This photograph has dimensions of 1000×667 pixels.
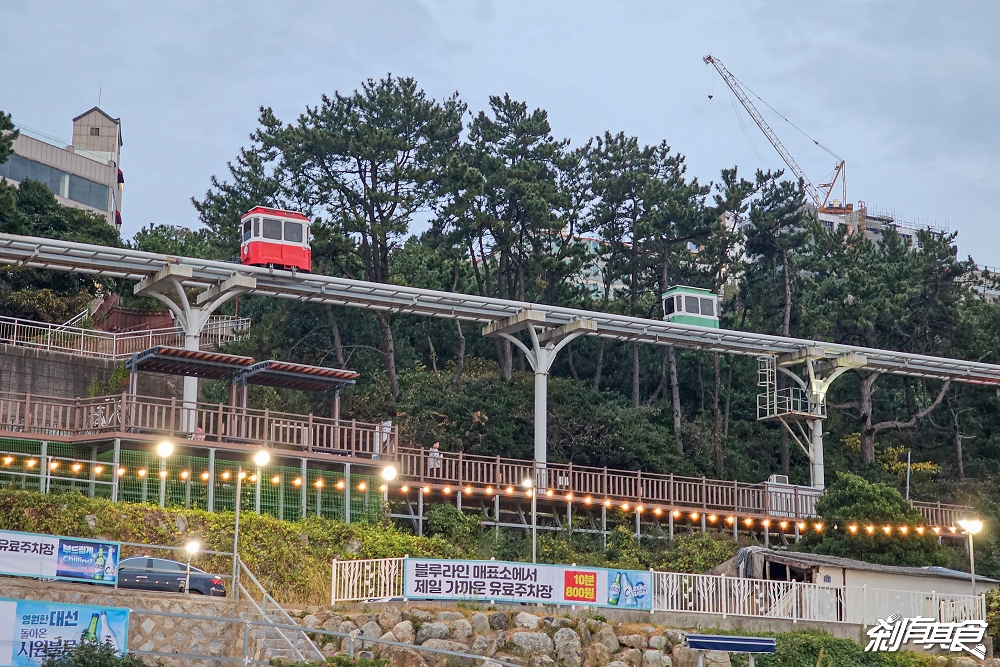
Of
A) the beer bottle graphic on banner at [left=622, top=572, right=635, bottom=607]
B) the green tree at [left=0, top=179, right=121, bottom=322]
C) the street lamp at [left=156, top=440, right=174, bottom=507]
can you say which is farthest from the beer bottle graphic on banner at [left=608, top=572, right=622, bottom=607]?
the green tree at [left=0, top=179, right=121, bottom=322]

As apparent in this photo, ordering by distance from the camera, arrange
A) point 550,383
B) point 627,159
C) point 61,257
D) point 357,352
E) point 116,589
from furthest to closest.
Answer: point 627,159 → point 357,352 → point 550,383 → point 61,257 → point 116,589

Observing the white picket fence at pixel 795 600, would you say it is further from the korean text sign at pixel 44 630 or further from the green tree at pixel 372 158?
the green tree at pixel 372 158

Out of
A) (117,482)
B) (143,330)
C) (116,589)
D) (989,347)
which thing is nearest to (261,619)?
(116,589)

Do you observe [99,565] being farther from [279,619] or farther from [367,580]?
[367,580]

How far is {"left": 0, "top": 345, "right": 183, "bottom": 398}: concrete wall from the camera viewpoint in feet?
139

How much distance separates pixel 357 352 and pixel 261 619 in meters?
28.7

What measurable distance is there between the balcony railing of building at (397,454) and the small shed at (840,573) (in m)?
7.90

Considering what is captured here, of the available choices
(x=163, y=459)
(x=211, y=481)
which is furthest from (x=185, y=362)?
(x=211, y=481)

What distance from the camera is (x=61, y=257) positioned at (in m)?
38.4

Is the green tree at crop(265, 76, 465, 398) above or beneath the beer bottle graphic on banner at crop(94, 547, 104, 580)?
above

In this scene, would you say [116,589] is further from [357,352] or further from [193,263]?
[357,352]

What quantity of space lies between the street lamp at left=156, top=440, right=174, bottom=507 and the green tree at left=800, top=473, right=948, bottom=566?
18.7 meters

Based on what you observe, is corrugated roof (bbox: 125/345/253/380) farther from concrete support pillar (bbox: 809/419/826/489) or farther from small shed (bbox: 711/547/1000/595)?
concrete support pillar (bbox: 809/419/826/489)

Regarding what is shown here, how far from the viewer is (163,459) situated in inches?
1364
